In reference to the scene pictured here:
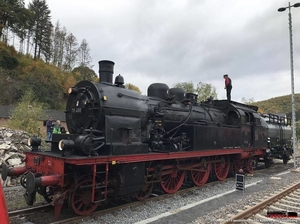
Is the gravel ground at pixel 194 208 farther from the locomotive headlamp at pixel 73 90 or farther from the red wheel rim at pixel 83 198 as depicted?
the locomotive headlamp at pixel 73 90

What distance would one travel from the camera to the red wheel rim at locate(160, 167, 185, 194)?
8373 mm

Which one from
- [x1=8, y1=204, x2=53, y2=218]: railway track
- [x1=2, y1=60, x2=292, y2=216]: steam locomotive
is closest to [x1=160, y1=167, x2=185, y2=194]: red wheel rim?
[x1=2, y1=60, x2=292, y2=216]: steam locomotive

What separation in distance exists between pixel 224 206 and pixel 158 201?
187cm

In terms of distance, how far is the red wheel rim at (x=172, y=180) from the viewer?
330 inches

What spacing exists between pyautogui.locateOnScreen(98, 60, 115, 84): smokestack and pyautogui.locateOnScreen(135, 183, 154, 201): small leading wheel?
3.30 m

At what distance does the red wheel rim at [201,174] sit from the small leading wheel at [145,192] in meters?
2.26

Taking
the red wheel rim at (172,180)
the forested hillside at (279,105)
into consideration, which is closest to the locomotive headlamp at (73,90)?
the red wheel rim at (172,180)

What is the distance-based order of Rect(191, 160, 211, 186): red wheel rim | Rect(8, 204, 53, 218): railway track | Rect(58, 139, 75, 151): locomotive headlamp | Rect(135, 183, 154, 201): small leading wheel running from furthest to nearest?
Rect(191, 160, 211, 186): red wheel rim, Rect(135, 183, 154, 201): small leading wheel, Rect(8, 204, 53, 218): railway track, Rect(58, 139, 75, 151): locomotive headlamp

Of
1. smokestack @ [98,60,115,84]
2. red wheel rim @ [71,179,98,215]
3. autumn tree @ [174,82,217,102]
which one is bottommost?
red wheel rim @ [71,179,98,215]

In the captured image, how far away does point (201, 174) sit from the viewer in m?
10.1

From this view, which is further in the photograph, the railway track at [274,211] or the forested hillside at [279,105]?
the forested hillside at [279,105]

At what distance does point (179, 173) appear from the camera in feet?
29.6

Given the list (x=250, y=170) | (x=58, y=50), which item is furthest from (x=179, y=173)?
(x=58, y=50)

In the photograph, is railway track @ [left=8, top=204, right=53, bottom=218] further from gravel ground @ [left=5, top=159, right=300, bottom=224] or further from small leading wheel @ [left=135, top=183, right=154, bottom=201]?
small leading wheel @ [left=135, top=183, right=154, bottom=201]
